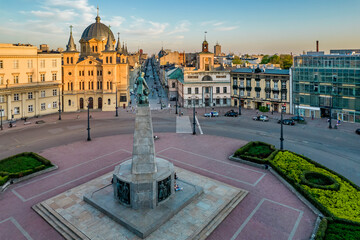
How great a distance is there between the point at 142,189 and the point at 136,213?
5.66 ft

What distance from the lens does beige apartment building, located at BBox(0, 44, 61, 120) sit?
2036 inches

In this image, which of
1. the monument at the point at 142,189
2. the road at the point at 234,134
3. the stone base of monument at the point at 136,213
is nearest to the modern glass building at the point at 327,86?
the road at the point at 234,134

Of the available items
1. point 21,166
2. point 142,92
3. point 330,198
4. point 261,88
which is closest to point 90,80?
point 21,166

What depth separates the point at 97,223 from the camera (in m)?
17.8

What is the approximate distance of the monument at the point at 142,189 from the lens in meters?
18.2

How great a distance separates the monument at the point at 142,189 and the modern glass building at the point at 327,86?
41.6m

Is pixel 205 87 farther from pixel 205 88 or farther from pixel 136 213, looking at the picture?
pixel 136 213

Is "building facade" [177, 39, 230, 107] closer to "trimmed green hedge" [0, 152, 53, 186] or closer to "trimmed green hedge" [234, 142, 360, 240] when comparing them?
"trimmed green hedge" [234, 142, 360, 240]

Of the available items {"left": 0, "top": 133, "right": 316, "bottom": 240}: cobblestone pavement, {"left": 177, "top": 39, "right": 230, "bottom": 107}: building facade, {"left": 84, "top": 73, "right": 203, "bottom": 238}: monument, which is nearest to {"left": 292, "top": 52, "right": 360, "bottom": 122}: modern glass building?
{"left": 177, "top": 39, "right": 230, "bottom": 107}: building facade

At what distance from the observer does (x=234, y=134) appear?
138ft

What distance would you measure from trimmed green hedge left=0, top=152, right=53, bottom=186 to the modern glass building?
48921 millimetres

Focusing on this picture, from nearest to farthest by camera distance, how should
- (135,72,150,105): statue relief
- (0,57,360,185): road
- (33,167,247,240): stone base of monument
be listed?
(33,167,247,240): stone base of monument
(135,72,150,105): statue relief
(0,57,360,185): road

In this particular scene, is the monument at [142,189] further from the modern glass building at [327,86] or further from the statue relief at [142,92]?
the modern glass building at [327,86]

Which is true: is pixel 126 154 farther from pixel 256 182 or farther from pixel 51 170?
pixel 256 182
